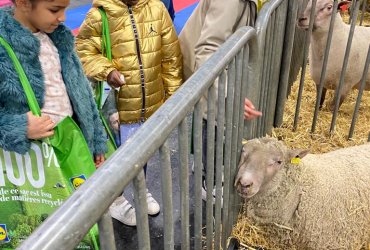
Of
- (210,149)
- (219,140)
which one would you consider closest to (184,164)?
(210,149)

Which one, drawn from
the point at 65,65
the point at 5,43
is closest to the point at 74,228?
the point at 5,43

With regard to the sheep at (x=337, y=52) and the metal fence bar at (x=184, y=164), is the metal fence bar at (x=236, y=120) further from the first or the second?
the sheep at (x=337, y=52)

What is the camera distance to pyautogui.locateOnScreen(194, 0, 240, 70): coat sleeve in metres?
1.92

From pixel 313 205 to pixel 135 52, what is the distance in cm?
126

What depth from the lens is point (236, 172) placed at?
2.04m

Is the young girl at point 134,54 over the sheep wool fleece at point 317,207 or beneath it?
over

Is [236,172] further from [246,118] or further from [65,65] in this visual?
[65,65]

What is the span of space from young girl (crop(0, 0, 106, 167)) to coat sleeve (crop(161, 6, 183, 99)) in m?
0.62

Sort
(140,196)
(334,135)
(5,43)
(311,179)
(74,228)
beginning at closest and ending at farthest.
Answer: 1. (74,228)
2. (140,196)
3. (5,43)
4. (311,179)
5. (334,135)

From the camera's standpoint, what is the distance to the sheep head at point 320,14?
3.24 m

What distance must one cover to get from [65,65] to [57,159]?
419 mm

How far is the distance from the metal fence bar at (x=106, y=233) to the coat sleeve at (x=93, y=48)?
1.35 meters

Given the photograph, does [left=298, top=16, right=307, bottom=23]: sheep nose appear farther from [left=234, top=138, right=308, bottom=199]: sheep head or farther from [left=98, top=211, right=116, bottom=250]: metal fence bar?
[left=98, top=211, right=116, bottom=250]: metal fence bar

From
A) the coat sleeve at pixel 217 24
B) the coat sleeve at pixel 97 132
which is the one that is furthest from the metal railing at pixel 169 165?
the coat sleeve at pixel 97 132
